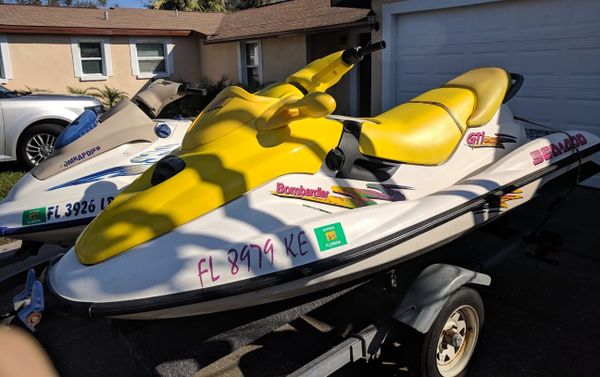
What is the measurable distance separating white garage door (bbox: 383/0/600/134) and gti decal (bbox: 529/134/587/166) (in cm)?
220

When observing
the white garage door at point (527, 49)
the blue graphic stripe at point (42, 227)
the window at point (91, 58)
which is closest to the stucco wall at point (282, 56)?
the window at point (91, 58)

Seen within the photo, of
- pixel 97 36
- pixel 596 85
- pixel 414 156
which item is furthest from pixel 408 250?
pixel 97 36

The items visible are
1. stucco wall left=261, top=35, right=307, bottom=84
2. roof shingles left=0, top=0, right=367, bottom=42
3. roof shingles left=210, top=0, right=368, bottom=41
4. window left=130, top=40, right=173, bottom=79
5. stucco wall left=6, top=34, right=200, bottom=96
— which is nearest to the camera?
roof shingles left=210, top=0, right=368, bottom=41

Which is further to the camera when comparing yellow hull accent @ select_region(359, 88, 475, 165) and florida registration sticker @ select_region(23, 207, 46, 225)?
florida registration sticker @ select_region(23, 207, 46, 225)

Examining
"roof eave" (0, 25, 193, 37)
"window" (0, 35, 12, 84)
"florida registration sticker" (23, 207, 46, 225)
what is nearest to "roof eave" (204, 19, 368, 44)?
"roof eave" (0, 25, 193, 37)

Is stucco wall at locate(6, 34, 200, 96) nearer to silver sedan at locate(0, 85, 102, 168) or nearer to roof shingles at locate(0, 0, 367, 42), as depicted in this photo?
roof shingles at locate(0, 0, 367, 42)

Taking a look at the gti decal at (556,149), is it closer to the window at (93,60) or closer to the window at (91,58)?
the window at (93,60)

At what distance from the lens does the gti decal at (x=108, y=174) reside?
3.92m

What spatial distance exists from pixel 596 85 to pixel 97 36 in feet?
47.8

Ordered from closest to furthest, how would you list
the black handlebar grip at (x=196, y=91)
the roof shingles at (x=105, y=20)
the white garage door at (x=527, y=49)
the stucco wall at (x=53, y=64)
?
the black handlebar grip at (x=196, y=91) < the white garage door at (x=527, y=49) < the stucco wall at (x=53, y=64) < the roof shingles at (x=105, y=20)

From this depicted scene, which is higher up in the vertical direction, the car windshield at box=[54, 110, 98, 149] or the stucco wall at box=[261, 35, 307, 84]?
the stucco wall at box=[261, 35, 307, 84]

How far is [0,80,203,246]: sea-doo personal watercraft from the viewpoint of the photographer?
12.2 ft

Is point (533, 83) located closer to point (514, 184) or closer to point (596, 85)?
point (596, 85)

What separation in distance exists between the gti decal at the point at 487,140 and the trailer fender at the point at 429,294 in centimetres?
119
